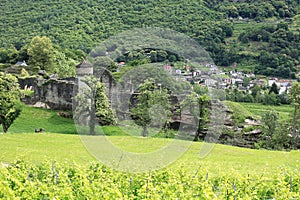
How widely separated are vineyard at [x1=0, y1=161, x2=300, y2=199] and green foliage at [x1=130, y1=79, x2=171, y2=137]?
10063mm

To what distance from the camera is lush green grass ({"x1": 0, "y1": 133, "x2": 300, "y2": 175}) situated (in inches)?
771

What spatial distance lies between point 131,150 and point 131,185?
27.4 ft

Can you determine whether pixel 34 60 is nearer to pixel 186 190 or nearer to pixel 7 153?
pixel 7 153

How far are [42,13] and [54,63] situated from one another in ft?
186

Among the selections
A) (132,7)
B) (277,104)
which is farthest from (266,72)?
(132,7)

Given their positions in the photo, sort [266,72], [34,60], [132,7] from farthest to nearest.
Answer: [132,7], [266,72], [34,60]

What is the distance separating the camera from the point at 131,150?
66.8ft

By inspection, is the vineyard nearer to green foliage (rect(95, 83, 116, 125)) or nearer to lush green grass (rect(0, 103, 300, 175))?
lush green grass (rect(0, 103, 300, 175))

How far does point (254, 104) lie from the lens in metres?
72.4

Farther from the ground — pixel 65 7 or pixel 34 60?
Answer: pixel 65 7

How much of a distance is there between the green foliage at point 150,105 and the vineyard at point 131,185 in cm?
1006

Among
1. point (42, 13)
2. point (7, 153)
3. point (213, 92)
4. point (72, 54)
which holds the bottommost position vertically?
point (7, 153)

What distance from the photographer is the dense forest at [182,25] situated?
100188 millimetres

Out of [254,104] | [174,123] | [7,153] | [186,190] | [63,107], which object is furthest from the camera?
[254,104]
